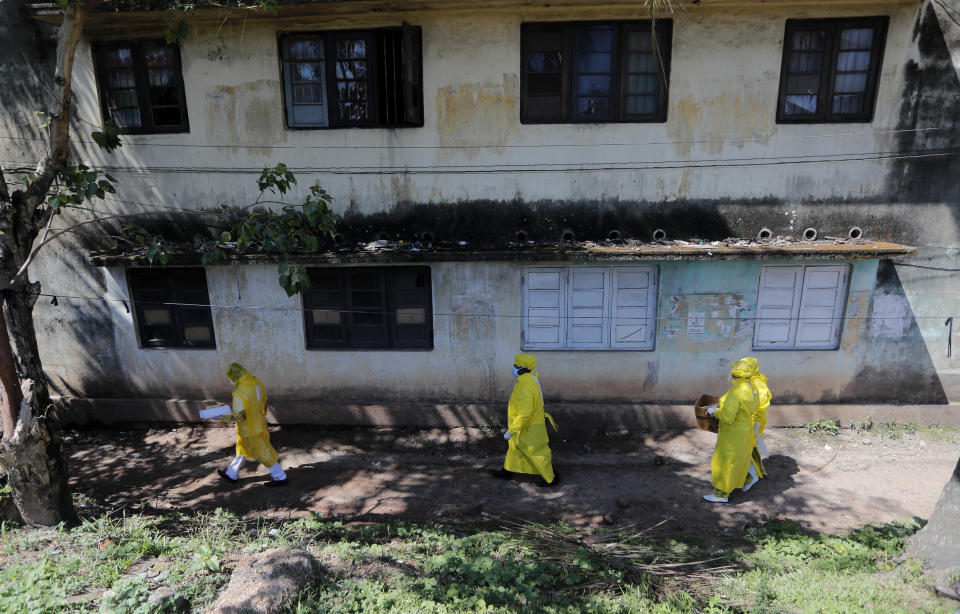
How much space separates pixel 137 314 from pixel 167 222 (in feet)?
5.10

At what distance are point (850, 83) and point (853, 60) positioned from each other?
28 centimetres

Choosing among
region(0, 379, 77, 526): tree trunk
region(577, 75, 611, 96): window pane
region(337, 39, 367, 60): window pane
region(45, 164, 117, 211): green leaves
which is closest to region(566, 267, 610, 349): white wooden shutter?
region(577, 75, 611, 96): window pane

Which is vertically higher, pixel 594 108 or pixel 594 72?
pixel 594 72

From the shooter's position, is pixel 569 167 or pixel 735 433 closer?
pixel 735 433

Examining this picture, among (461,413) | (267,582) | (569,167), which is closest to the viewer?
(267,582)

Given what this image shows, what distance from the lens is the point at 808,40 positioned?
6.94 meters

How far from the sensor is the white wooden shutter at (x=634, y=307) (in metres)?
7.63

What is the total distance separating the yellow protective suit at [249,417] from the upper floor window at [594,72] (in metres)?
5.00

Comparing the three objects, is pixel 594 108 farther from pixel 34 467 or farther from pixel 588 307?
pixel 34 467

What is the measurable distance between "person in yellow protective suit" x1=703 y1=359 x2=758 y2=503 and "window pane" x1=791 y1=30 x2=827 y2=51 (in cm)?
430

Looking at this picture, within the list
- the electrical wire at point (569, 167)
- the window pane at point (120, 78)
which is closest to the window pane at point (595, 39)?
the electrical wire at point (569, 167)

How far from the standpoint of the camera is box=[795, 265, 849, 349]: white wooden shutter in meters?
7.51

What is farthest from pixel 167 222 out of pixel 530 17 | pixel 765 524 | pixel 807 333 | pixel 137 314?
pixel 807 333

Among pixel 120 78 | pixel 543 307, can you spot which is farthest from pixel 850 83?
pixel 120 78
